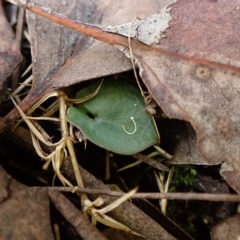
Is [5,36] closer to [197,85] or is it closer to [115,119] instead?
[115,119]

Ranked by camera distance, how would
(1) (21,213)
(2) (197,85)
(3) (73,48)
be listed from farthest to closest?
(3) (73,48)
(2) (197,85)
(1) (21,213)

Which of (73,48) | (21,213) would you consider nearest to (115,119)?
(73,48)

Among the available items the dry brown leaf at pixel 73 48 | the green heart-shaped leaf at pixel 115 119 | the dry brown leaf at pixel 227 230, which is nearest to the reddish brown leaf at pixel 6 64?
the dry brown leaf at pixel 73 48

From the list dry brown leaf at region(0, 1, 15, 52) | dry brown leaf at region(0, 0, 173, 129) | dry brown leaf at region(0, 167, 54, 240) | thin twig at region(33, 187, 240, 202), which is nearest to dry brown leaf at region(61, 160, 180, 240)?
thin twig at region(33, 187, 240, 202)

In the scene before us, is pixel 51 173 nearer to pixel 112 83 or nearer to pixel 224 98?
pixel 112 83

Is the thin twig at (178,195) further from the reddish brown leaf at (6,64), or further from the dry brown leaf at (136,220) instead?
the reddish brown leaf at (6,64)
